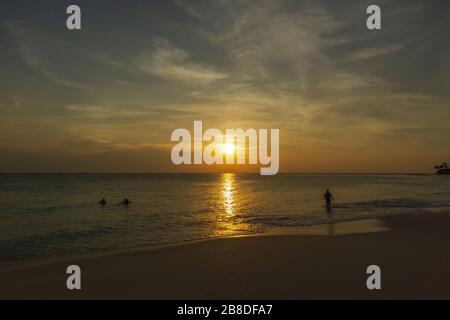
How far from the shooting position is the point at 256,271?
1156 centimetres

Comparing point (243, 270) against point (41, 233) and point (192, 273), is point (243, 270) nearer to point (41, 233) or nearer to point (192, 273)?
point (192, 273)

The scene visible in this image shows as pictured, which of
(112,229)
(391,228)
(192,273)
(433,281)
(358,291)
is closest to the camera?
(358,291)

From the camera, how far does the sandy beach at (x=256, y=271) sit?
9609 millimetres

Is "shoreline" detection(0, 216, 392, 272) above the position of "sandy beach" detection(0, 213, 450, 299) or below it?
below

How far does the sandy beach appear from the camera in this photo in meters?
9.61

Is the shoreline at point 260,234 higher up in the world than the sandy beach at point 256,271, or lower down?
lower down

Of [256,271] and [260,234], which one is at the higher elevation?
[256,271]

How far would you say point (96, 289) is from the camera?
10055mm

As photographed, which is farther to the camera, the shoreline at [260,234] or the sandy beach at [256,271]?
the shoreline at [260,234]

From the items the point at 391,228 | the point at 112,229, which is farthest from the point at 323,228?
the point at 112,229

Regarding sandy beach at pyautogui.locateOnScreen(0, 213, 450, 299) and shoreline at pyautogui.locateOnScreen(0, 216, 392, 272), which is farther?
shoreline at pyautogui.locateOnScreen(0, 216, 392, 272)

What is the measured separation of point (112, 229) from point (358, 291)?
18318mm

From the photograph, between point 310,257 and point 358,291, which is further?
point 310,257

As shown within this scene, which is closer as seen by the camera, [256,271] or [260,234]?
[256,271]
